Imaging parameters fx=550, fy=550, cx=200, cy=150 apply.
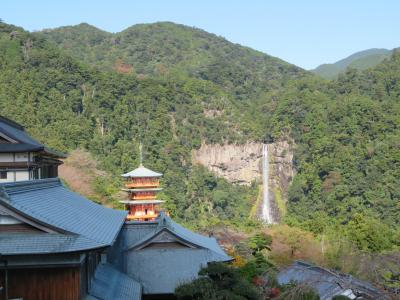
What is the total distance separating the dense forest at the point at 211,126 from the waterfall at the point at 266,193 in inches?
65.7

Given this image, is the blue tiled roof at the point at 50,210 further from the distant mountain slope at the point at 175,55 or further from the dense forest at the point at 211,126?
the distant mountain slope at the point at 175,55

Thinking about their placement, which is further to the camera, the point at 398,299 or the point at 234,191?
the point at 234,191

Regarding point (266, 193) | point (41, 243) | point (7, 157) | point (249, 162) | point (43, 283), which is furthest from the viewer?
point (249, 162)

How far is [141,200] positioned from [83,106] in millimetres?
36443

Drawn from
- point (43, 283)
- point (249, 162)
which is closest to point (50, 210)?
point (43, 283)

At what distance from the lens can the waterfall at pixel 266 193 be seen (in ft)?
247

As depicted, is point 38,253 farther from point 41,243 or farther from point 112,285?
point 112,285

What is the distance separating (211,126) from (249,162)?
8.11 m

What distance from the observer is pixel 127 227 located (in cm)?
1664

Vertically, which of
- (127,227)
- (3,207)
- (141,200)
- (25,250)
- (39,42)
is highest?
(39,42)

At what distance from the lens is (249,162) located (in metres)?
82.9

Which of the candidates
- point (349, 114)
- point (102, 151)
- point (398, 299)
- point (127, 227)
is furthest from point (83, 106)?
point (398, 299)

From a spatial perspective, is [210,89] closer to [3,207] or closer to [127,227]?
[127,227]

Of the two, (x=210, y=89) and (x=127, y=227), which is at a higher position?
(x=210, y=89)
